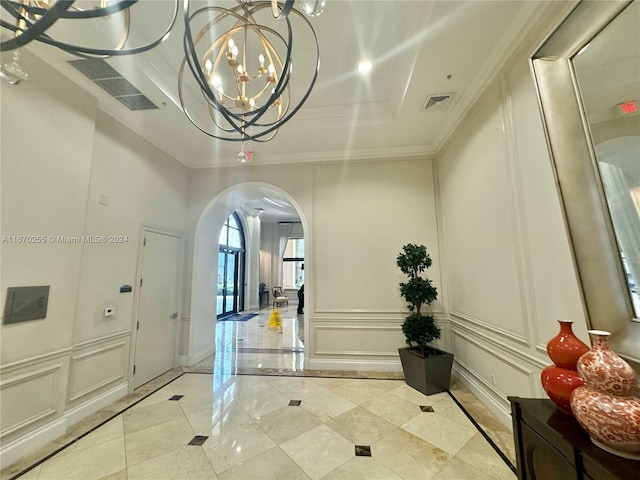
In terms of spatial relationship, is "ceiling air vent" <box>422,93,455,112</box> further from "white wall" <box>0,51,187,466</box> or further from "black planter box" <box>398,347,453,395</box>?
"white wall" <box>0,51,187,466</box>

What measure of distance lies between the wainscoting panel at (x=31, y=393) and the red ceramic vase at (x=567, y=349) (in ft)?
12.6

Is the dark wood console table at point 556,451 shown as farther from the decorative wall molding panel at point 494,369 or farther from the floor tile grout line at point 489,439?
the decorative wall molding panel at point 494,369

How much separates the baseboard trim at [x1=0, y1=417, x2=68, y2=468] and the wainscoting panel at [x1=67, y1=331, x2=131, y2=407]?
22 cm

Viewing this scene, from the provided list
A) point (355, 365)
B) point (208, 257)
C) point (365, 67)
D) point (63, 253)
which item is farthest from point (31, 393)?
point (365, 67)

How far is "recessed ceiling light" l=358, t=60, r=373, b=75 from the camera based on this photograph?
8.90ft

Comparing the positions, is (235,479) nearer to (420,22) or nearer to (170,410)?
(170,410)

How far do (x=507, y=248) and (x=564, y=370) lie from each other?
129cm

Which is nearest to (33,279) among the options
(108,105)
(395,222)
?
(108,105)

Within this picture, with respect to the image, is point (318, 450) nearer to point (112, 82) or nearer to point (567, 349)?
point (567, 349)

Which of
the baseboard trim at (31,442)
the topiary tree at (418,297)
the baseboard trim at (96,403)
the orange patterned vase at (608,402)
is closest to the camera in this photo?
the orange patterned vase at (608,402)

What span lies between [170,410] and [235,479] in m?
1.39

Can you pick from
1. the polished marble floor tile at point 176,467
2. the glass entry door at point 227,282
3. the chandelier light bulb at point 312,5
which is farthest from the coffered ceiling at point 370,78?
the glass entry door at point 227,282

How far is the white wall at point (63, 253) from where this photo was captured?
2.06 meters

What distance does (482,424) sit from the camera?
2.47 meters
